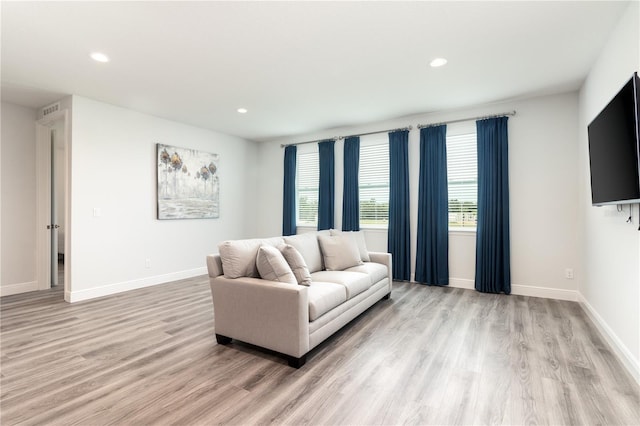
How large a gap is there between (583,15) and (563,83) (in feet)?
5.13

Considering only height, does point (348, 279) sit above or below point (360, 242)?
below

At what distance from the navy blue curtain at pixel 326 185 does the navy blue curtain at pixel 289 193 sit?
0.65 m

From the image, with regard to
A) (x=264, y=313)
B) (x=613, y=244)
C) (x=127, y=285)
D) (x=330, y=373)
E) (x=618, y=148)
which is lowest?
(x=330, y=373)

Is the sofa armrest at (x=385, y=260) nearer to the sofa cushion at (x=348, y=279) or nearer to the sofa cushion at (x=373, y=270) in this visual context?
the sofa cushion at (x=373, y=270)

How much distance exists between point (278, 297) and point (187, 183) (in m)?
3.82

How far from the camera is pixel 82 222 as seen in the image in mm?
4168

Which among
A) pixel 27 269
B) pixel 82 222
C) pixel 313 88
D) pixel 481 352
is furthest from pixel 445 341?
pixel 27 269

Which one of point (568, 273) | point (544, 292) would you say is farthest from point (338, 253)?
point (568, 273)

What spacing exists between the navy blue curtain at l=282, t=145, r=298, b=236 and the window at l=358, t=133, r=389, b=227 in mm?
1440

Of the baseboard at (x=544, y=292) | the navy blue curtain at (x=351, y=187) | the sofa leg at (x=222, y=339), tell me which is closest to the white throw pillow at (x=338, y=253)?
the sofa leg at (x=222, y=339)

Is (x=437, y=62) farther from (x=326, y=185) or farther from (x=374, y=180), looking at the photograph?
(x=326, y=185)

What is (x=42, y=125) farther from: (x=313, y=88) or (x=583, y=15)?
(x=583, y=15)

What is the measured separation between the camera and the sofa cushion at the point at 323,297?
8.20 ft

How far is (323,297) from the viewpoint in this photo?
104 inches
